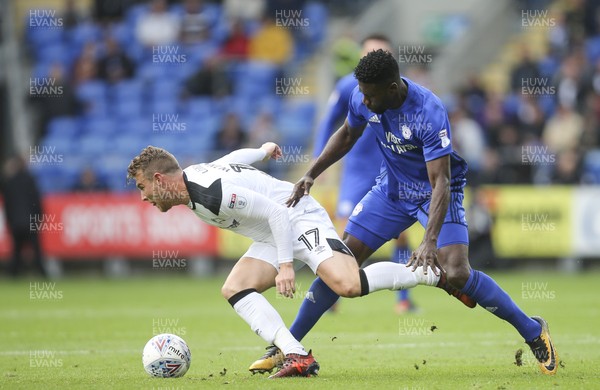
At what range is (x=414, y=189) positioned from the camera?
25.0 feet

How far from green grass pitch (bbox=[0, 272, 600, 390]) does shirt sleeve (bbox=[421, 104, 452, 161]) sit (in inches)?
59.2

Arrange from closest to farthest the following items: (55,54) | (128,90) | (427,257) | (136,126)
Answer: (427,257) < (136,126) < (128,90) < (55,54)

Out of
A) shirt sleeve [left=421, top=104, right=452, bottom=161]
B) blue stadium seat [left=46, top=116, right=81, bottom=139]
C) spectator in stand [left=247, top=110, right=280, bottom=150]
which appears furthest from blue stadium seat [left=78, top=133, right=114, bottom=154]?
shirt sleeve [left=421, top=104, right=452, bottom=161]

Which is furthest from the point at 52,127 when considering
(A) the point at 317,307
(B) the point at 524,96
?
(A) the point at 317,307

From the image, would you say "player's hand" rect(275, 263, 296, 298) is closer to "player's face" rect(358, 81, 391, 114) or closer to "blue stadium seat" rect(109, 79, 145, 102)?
"player's face" rect(358, 81, 391, 114)

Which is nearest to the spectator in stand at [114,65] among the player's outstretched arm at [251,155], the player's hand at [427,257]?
the player's outstretched arm at [251,155]

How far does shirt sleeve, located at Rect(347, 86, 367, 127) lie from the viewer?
7.66 metres

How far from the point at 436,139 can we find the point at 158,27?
16673mm

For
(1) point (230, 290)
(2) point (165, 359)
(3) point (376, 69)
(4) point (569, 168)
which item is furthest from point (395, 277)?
(4) point (569, 168)

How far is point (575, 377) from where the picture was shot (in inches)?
283

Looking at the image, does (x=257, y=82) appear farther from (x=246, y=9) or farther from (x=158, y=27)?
(x=158, y=27)

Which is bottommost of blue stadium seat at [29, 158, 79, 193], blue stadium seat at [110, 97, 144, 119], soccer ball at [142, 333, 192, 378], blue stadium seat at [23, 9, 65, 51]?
blue stadium seat at [29, 158, 79, 193]

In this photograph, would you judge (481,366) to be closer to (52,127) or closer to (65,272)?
(65,272)

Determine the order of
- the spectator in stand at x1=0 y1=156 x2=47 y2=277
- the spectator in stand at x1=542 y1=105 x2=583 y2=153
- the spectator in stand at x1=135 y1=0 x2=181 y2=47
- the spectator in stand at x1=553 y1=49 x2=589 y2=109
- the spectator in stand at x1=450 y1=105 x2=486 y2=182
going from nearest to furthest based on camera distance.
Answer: the spectator in stand at x1=450 y1=105 x2=486 y2=182 → the spectator in stand at x1=0 y1=156 x2=47 y2=277 → the spectator in stand at x1=542 y1=105 x2=583 y2=153 → the spectator in stand at x1=553 y1=49 x2=589 y2=109 → the spectator in stand at x1=135 y1=0 x2=181 y2=47
